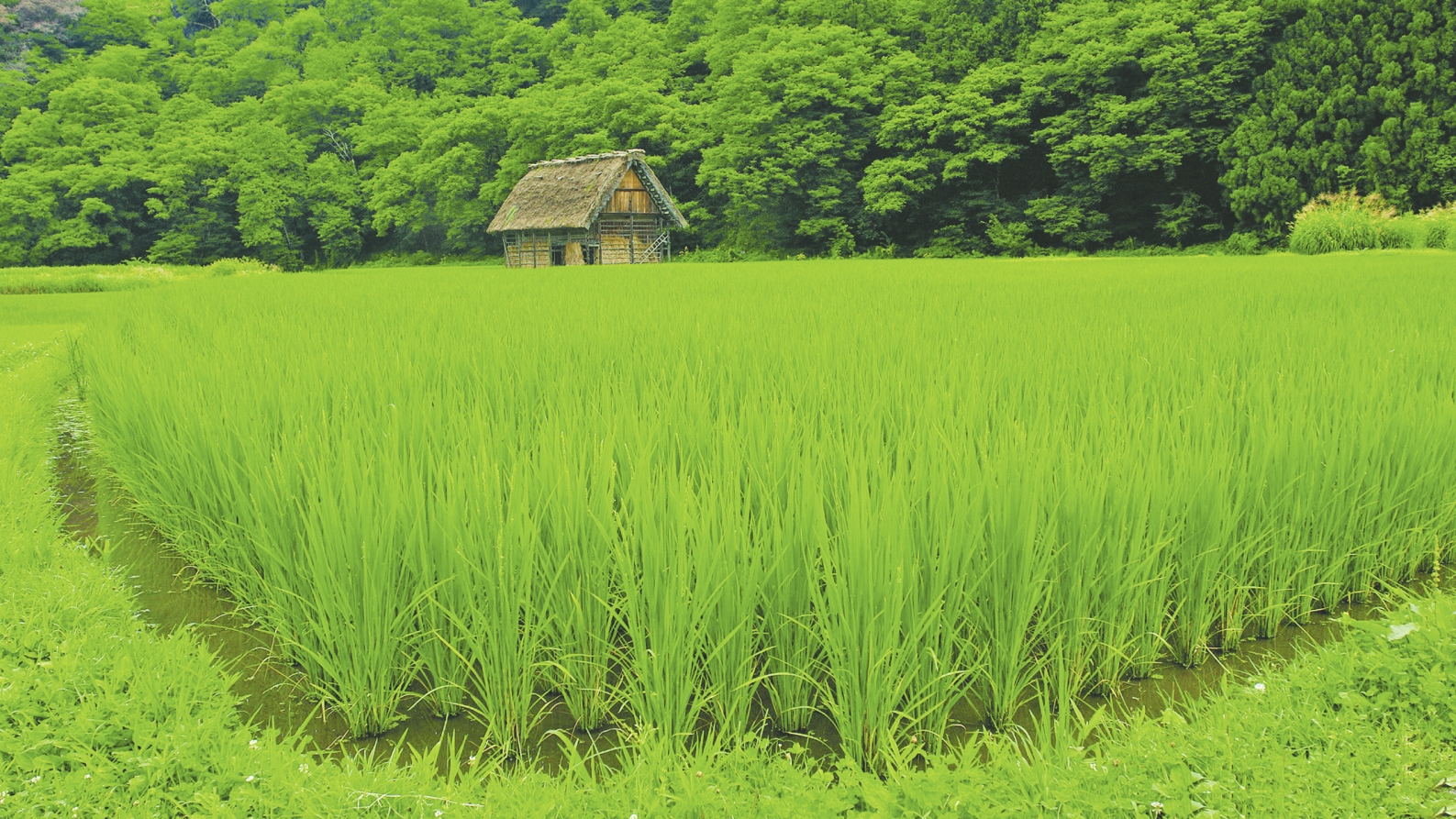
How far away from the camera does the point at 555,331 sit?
16.8 feet

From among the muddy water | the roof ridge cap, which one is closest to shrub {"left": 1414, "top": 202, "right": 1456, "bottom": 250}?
the muddy water

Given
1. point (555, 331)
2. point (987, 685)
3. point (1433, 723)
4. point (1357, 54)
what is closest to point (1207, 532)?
point (1433, 723)

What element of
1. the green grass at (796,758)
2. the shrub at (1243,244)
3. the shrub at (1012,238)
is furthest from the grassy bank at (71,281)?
the shrub at (1243,244)

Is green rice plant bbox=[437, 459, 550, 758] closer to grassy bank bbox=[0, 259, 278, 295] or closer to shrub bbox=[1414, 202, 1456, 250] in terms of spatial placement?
shrub bbox=[1414, 202, 1456, 250]

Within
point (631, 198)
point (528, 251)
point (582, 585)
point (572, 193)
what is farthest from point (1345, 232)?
point (528, 251)

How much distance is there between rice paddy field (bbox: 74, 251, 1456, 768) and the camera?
1.72 metres

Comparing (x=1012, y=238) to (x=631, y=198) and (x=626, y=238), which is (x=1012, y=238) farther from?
(x=626, y=238)

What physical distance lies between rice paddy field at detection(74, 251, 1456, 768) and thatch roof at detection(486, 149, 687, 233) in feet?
74.0

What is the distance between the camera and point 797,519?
70.9 inches

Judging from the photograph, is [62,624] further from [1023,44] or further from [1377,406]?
[1023,44]

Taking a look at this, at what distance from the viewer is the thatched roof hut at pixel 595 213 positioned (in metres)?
25.9

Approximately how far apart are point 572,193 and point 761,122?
673 cm

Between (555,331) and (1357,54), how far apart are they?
77.4 ft

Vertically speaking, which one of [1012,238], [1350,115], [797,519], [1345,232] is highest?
[1350,115]
